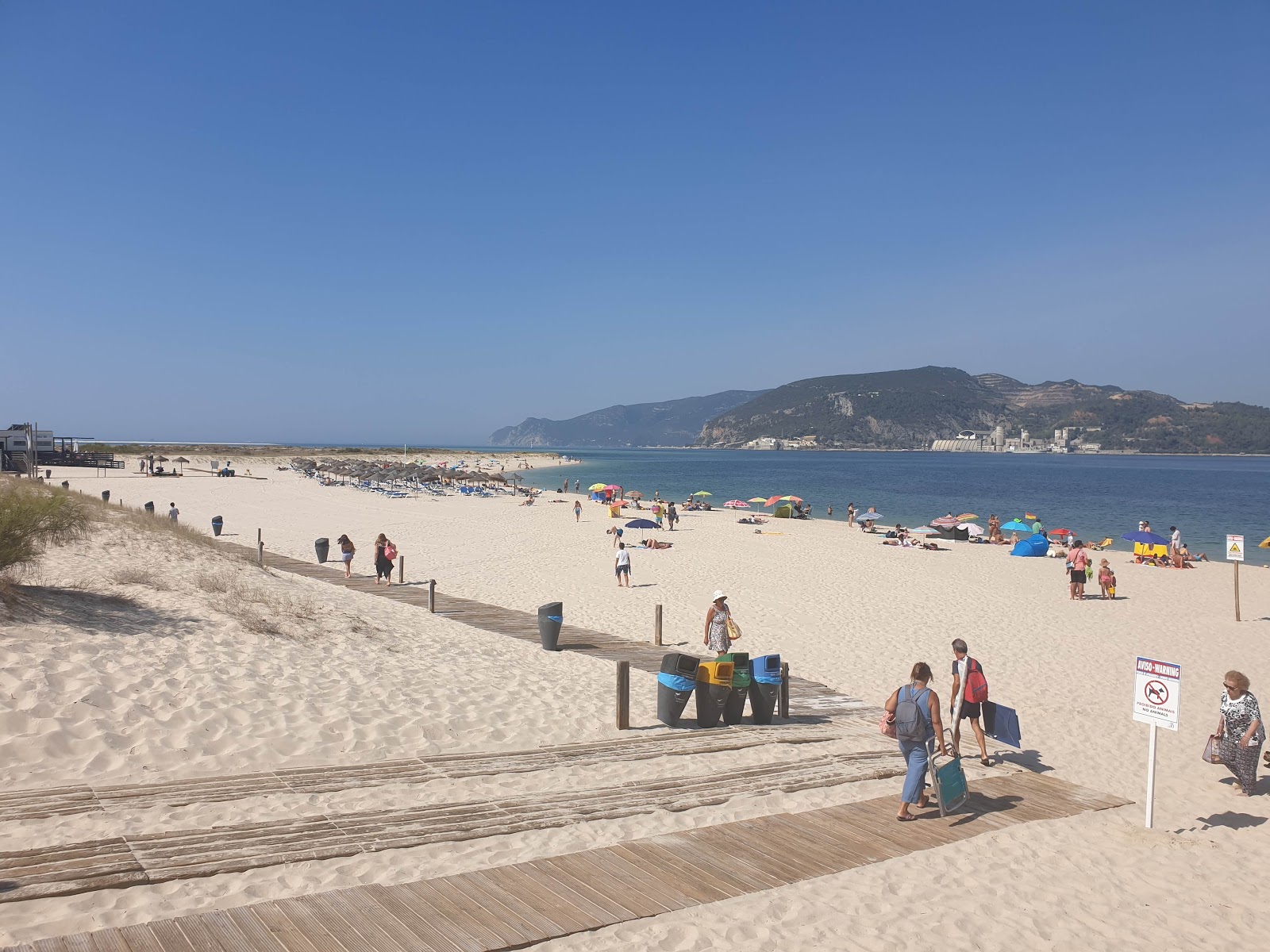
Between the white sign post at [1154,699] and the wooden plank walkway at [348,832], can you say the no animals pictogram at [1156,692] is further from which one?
the wooden plank walkway at [348,832]

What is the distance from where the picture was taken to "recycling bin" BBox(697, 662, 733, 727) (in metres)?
8.46

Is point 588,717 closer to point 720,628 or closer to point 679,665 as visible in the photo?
point 679,665

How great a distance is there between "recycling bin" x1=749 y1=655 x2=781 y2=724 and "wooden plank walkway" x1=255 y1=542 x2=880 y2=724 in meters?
0.57

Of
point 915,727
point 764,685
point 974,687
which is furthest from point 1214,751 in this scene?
point 764,685

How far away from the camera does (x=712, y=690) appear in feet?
27.9

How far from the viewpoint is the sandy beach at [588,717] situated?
475 cm

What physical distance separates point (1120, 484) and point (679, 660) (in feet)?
275

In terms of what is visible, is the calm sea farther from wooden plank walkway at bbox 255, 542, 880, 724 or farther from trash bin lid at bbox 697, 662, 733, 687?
trash bin lid at bbox 697, 662, 733, 687

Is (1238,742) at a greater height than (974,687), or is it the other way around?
(974,687)

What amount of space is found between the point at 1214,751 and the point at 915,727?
3.94m

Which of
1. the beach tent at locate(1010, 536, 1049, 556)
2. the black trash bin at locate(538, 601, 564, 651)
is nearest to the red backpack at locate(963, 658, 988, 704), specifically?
the black trash bin at locate(538, 601, 564, 651)

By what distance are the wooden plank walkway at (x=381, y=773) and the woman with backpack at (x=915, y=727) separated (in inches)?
75.0

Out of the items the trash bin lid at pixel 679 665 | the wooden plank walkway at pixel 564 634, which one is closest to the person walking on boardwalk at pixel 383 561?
the wooden plank walkway at pixel 564 634

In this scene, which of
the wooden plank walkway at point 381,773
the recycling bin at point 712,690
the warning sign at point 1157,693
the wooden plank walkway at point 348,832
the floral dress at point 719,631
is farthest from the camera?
the floral dress at point 719,631
